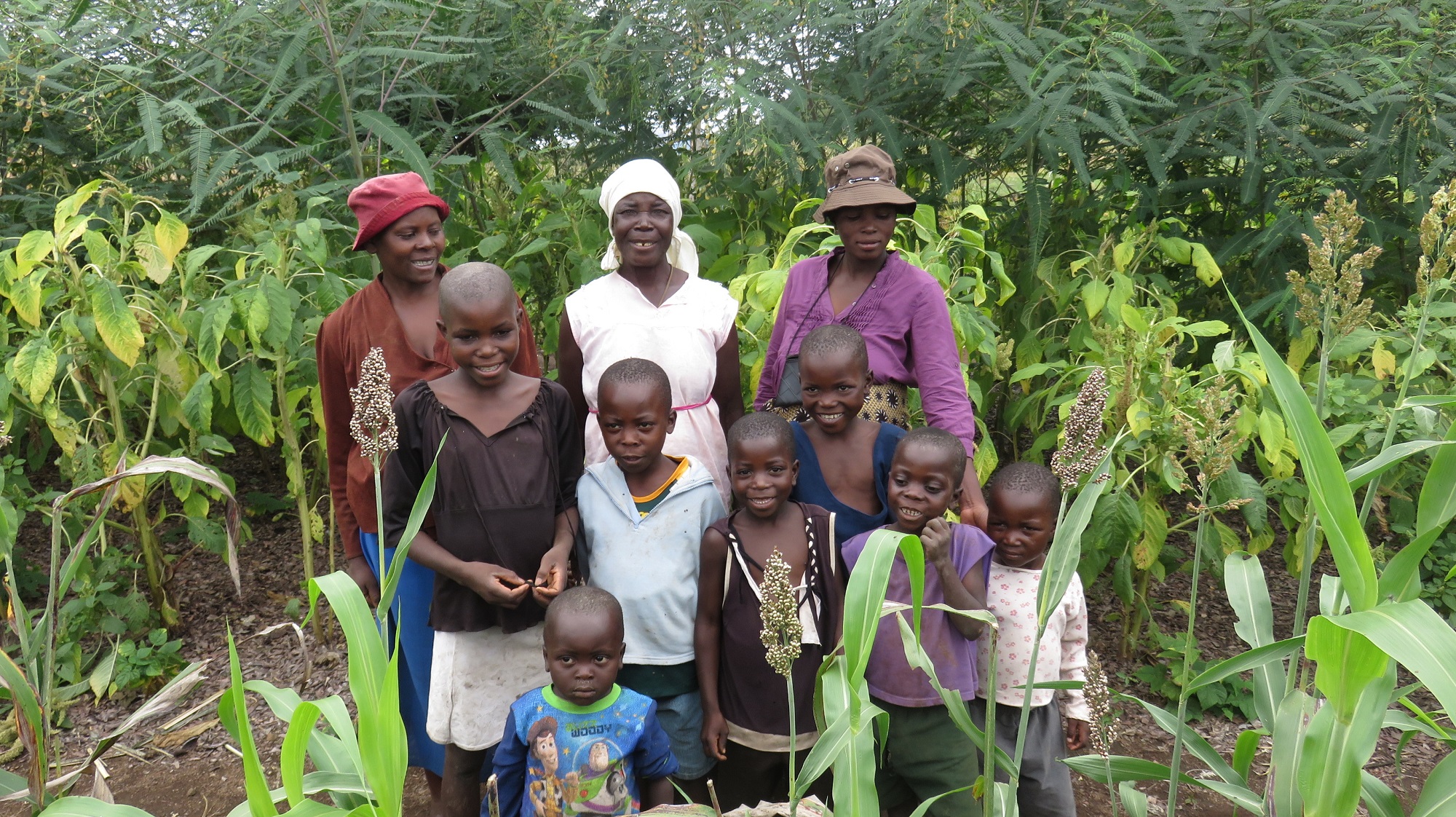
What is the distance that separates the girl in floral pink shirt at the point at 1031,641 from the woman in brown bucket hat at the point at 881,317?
0.17 m

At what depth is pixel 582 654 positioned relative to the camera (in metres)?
2.26

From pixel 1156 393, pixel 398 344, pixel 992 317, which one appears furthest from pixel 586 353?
pixel 992 317

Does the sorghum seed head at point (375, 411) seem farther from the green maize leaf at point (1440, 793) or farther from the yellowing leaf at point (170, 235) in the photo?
the yellowing leaf at point (170, 235)

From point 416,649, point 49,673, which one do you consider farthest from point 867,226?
point 49,673

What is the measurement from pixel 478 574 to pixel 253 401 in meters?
1.52

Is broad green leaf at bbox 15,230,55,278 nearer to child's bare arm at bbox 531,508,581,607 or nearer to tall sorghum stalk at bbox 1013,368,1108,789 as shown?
child's bare arm at bbox 531,508,581,607

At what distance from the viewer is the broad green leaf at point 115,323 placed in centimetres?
326

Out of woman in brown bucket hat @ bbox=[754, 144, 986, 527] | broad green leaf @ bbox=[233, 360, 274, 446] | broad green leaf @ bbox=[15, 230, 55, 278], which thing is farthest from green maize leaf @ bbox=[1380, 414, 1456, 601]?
broad green leaf @ bbox=[15, 230, 55, 278]

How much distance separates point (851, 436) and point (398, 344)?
113 cm

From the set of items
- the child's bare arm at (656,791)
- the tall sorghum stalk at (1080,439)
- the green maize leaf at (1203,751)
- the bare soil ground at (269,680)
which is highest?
the tall sorghum stalk at (1080,439)

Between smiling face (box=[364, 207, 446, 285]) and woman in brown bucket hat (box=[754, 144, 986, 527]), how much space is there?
92cm

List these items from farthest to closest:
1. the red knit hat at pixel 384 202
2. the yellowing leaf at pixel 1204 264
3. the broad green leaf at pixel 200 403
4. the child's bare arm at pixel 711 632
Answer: the yellowing leaf at pixel 1204 264 → the broad green leaf at pixel 200 403 → the red knit hat at pixel 384 202 → the child's bare arm at pixel 711 632

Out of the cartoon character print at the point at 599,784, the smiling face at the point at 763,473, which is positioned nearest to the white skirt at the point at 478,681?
the cartoon character print at the point at 599,784

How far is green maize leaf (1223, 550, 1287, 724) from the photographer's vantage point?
1.70m
